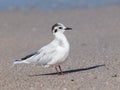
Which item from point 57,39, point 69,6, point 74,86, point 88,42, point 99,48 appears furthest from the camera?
point 69,6

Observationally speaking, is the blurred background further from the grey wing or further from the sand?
the grey wing

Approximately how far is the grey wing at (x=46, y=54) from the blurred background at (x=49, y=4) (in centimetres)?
1275

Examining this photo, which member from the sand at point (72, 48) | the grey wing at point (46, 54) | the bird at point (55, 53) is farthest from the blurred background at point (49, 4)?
the grey wing at point (46, 54)

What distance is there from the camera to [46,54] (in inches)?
408

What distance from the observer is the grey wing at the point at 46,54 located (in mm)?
10273

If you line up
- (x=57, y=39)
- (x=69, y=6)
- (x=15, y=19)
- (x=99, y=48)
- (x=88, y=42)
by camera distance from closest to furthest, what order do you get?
(x=57, y=39), (x=99, y=48), (x=88, y=42), (x=15, y=19), (x=69, y=6)

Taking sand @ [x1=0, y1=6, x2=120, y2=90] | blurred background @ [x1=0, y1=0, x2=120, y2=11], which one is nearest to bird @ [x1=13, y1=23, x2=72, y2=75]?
sand @ [x1=0, y1=6, x2=120, y2=90]

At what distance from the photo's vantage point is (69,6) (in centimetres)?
2384

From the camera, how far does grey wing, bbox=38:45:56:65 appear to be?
10.3 m

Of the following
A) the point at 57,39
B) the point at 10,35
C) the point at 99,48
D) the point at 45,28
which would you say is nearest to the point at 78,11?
the point at 45,28

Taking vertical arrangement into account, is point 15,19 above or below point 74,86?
above

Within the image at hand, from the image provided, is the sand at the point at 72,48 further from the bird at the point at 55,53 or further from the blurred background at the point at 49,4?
the blurred background at the point at 49,4

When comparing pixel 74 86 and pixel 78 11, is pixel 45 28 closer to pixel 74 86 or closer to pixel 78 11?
pixel 78 11

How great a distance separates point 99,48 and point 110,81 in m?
4.31
